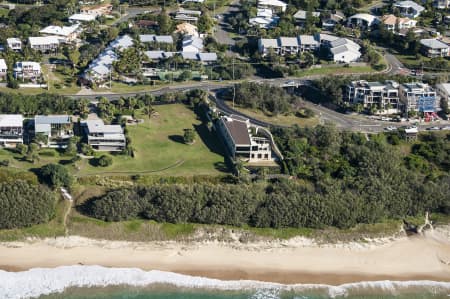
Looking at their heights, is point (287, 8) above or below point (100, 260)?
above

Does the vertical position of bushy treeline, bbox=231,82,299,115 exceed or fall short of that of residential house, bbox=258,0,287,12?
it falls short

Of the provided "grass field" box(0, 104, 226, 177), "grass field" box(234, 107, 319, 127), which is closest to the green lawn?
"grass field" box(0, 104, 226, 177)

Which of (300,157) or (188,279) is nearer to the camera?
(188,279)

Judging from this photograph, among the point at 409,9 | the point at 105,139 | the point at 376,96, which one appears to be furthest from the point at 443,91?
the point at 105,139

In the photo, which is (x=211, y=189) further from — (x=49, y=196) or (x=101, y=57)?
(x=101, y=57)

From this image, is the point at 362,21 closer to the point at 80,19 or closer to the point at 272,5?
the point at 272,5

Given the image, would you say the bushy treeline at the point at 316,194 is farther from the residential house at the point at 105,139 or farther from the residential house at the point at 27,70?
the residential house at the point at 27,70

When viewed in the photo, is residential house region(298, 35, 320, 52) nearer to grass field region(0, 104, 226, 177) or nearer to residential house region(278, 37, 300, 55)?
residential house region(278, 37, 300, 55)

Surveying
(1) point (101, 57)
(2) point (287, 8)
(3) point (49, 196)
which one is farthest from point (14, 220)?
(2) point (287, 8)
